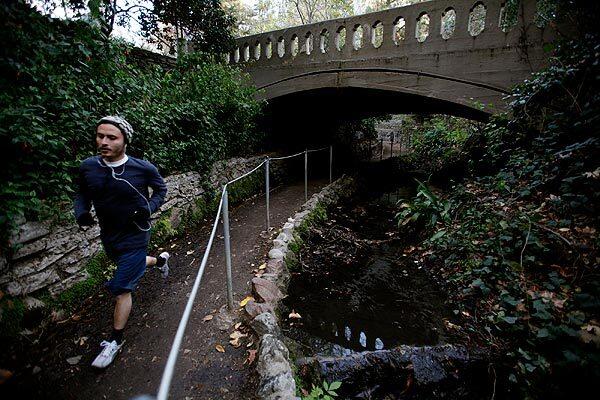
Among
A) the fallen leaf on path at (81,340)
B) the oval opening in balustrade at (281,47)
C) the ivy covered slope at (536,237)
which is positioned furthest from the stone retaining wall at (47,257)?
the oval opening in balustrade at (281,47)

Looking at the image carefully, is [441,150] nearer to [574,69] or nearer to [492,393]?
[574,69]

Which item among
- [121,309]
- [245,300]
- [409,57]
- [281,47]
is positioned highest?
[281,47]

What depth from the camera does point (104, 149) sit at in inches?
90.6

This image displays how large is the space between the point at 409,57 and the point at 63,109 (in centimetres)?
644

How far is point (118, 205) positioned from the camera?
2371 mm

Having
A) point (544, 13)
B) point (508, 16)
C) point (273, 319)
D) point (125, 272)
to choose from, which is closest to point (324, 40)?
point (508, 16)

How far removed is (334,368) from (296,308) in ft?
3.95

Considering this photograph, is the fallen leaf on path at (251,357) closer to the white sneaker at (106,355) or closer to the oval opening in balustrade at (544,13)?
the white sneaker at (106,355)

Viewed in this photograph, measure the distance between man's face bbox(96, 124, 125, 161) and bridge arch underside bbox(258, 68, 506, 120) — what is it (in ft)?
19.8

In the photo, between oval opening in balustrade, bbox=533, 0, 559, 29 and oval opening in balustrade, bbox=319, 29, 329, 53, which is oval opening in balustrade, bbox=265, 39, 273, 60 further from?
oval opening in balustrade, bbox=533, 0, 559, 29

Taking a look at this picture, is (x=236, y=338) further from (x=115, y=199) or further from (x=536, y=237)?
(x=536, y=237)

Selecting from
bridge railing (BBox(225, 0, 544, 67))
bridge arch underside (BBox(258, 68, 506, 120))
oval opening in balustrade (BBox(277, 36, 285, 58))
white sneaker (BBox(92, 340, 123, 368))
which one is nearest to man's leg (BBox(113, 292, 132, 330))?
white sneaker (BBox(92, 340, 123, 368))

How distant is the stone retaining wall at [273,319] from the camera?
210 centimetres

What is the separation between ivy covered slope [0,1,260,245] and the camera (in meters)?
2.76
